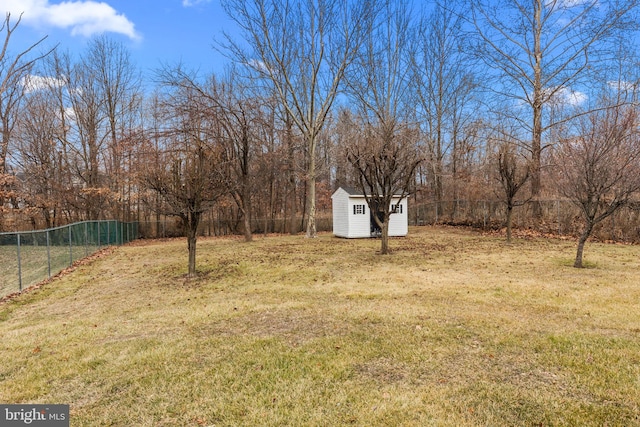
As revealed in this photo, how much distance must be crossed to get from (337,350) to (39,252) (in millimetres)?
9152

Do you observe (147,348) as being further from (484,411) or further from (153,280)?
(153,280)

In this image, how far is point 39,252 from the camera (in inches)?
363

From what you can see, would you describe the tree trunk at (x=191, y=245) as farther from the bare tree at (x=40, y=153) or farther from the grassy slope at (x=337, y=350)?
the bare tree at (x=40, y=153)

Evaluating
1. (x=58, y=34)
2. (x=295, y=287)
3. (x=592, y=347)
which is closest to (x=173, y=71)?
(x=58, y=34)

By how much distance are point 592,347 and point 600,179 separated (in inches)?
228

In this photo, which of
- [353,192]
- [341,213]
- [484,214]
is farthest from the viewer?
[484,214]

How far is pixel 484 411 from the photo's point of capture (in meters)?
2.56

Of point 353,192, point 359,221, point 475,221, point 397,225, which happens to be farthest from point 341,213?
point 475,221

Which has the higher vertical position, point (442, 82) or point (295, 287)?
point (442, 82)

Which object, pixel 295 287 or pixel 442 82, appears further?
pixel 442 82

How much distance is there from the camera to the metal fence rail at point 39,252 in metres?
7.73

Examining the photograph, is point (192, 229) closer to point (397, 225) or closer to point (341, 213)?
point (341, 213)

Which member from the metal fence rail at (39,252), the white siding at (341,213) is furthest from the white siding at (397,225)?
the metal fence rail at (39,252)

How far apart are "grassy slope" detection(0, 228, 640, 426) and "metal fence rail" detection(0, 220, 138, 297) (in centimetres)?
117
